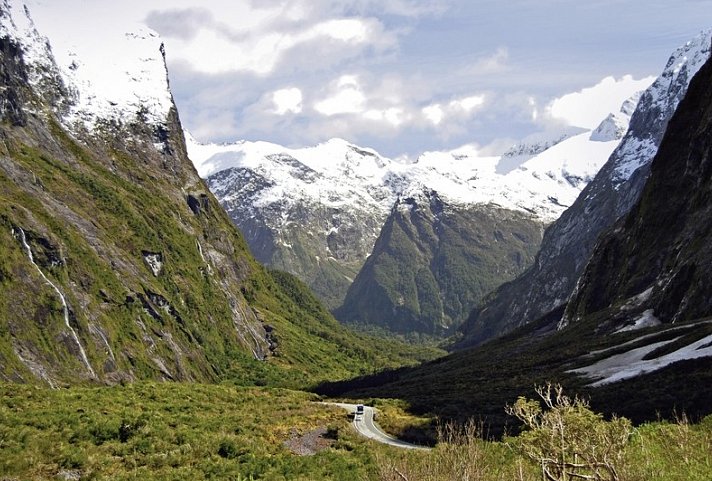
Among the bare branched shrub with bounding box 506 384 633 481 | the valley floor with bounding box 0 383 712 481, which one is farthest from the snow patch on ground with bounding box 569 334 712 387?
the bare branched shrub with bounding box 506 384 633 481

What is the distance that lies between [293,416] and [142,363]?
14639 centimetres

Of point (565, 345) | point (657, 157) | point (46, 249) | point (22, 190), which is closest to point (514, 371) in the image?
point (565, 345)

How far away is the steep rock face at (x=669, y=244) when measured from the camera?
312ft

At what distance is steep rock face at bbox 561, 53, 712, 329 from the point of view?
95.1 meters

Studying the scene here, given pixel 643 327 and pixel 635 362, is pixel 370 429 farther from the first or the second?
pixel 643 327

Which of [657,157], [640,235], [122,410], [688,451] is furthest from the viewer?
[657,157]

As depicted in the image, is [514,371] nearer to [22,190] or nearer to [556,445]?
[556,445]

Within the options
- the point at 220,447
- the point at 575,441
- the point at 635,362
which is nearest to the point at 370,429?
the point at 220,447

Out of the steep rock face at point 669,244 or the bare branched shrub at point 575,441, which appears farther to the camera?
the steep rock face at point 669,244

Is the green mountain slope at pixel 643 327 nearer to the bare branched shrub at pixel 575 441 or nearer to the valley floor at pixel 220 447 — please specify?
the valley floor at pixel 220 447

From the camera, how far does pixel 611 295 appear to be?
455ft

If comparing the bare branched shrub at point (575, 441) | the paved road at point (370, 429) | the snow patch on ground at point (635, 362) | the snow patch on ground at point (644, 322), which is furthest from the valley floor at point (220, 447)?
the snow patch on ground at point (644, 322)

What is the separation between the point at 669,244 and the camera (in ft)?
388

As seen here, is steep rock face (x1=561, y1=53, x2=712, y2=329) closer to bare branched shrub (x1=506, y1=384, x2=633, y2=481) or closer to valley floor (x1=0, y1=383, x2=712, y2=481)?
valley floor (x1=0, y1=383, x2=712, y2=481)
